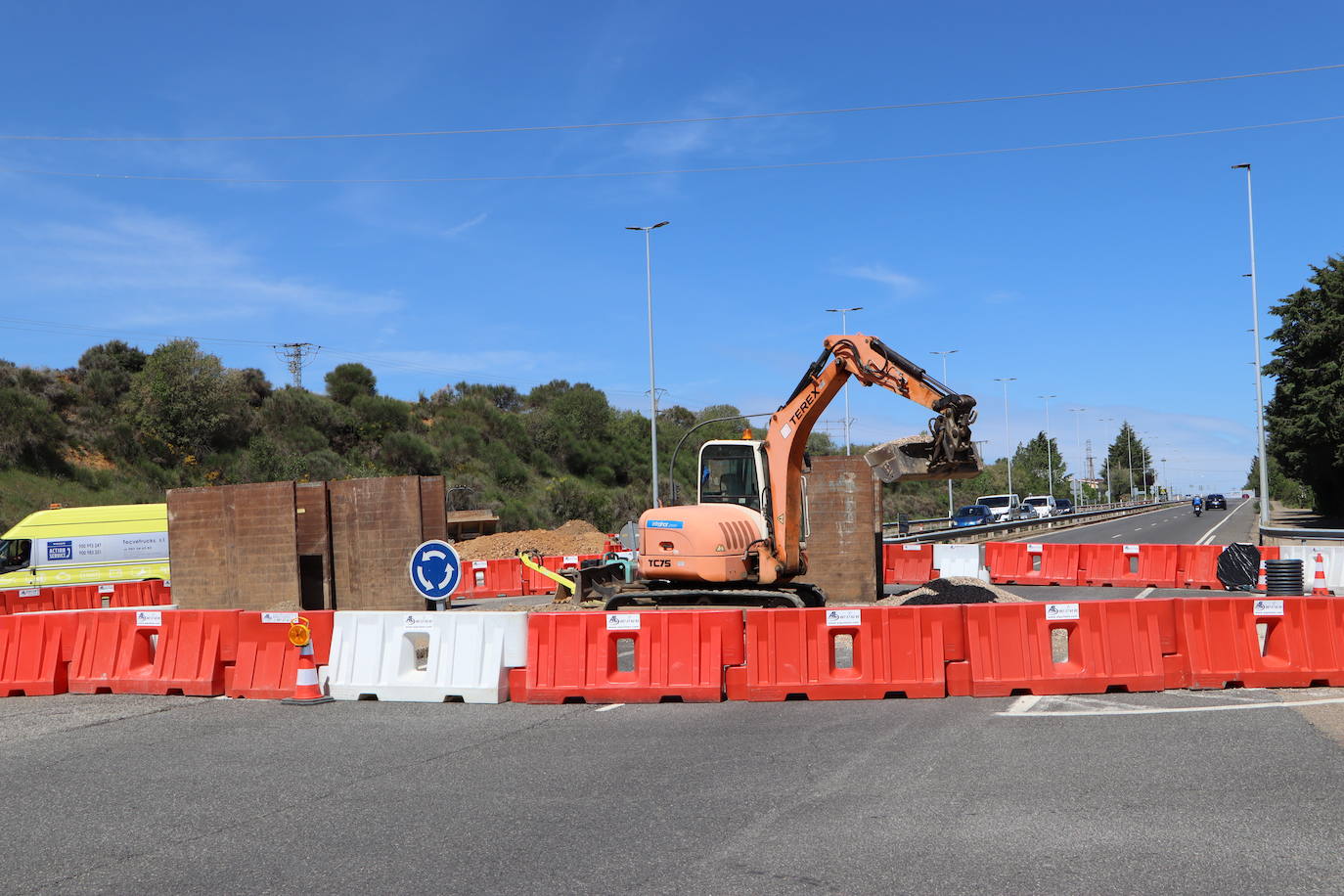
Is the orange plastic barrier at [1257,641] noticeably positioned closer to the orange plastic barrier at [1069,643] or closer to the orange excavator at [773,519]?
the orange plastic barrier at [1069,643]

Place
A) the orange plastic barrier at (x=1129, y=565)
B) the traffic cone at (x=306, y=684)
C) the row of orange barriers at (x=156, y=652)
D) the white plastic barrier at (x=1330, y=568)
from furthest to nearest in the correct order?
the orange plastic barrier at (x=1129, y=565) < the white plastic barrier at (x=1330, y=568) < the row of orange barriers at (x=156, y=652) < the traffic cone at (x=306, y=684)

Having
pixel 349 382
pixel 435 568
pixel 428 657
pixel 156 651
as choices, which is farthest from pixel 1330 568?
pixel 349 382

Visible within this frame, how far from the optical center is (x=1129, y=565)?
2359 centimetres

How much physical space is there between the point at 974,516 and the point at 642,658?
44.2 meters

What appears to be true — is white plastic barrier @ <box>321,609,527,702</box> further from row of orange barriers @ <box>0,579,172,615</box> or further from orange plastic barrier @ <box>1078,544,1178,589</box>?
orange plastic barrier @ <box>1078,544,1178,589</box>

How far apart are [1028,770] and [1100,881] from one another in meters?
2.26

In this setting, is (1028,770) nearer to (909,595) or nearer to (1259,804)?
(1259,804)

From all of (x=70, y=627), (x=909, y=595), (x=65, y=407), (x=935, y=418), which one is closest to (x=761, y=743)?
(x=935, y=418)

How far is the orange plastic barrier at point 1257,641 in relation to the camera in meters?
10.2

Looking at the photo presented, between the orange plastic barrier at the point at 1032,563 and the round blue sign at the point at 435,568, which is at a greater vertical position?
the round blue sign at the point at 435,568

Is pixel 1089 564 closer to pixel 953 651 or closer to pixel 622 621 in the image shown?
pixel 953 651

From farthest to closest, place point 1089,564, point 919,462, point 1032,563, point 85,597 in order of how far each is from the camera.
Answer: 1. point 1032,563
2. point 1089,564
3. point 85,597
4. point 919,462

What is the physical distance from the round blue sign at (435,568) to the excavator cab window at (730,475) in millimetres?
3523

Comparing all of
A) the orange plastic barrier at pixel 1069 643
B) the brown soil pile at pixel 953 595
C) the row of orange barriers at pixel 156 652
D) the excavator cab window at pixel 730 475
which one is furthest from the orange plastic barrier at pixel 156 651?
the brown soil pile at pixel 953 595
